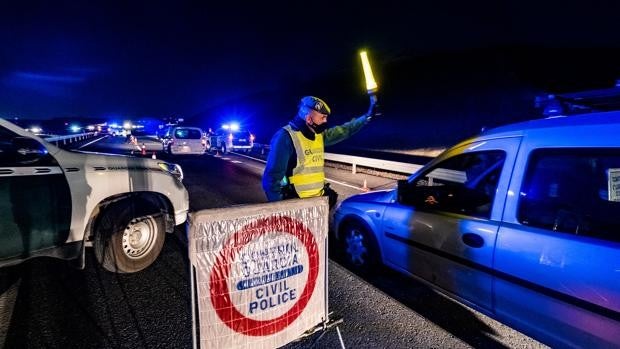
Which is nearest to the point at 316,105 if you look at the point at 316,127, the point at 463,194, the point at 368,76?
the point at 316,127

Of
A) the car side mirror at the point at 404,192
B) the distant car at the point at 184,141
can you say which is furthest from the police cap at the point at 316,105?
the distant car at the point at 184,141

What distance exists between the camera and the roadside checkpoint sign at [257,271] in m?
2.13

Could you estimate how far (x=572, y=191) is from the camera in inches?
105

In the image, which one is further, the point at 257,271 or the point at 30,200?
the point at 30,200

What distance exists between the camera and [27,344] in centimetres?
287

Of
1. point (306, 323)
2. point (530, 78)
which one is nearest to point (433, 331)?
point (306, 323)

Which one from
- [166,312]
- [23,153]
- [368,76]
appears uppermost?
[368,76]

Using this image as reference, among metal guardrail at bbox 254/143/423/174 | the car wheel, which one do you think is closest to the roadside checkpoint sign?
the car wheel

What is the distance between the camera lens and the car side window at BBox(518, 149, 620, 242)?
7.68 ft

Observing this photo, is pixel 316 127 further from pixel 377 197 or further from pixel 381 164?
pixel 381 164

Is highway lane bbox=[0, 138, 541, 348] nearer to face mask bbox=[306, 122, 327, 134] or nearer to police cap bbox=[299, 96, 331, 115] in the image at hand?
face mask bbox=[306, 122, 327, 134]

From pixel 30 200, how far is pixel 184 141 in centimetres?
1849

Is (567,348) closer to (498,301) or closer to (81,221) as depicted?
(498,301)

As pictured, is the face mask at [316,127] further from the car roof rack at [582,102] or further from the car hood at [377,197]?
the car roof rack at [582,102]
